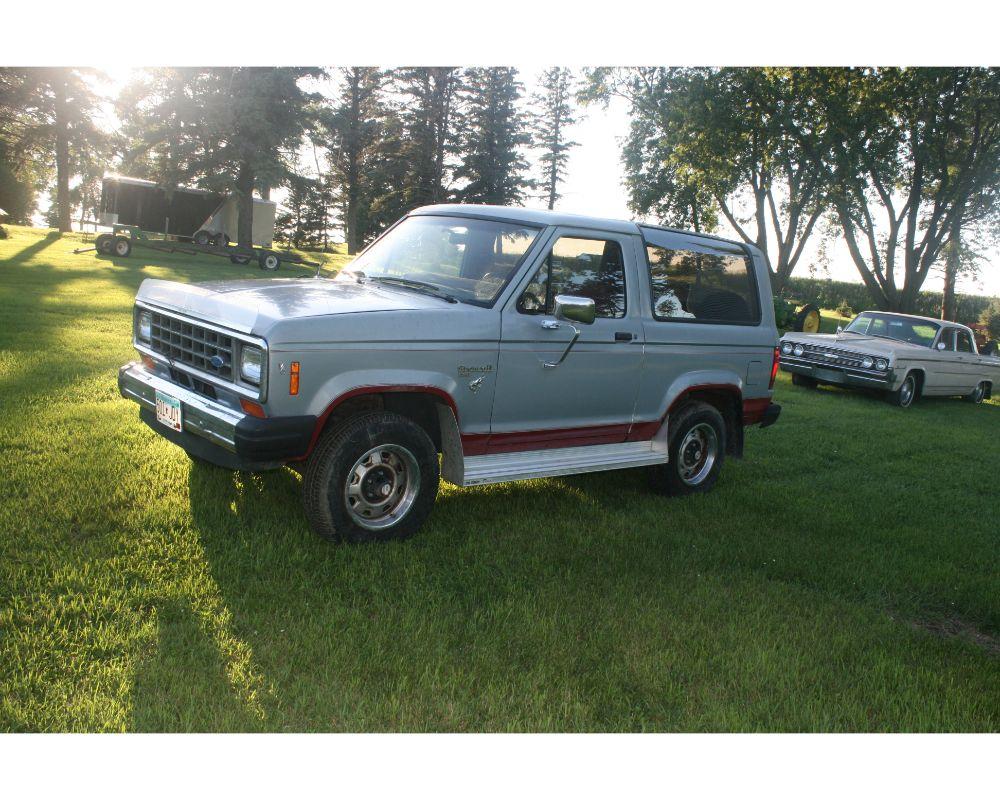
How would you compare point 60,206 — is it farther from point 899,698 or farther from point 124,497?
Answer: point 899,698

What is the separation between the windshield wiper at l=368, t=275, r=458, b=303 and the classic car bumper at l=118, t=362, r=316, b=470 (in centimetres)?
133

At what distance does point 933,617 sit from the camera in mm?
4727

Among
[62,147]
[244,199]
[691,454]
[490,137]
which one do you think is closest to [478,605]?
[691,454]

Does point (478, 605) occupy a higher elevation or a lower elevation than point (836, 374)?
lower

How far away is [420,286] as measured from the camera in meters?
5.30

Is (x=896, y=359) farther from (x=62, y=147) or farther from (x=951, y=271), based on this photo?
(x=62, y=147)

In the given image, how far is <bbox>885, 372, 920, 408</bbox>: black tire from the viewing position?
13473 mm

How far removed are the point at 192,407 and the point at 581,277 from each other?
2.75 m

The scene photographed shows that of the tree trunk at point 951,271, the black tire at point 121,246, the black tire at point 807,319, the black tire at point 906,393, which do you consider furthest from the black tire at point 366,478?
the tree trunk at point 951,271

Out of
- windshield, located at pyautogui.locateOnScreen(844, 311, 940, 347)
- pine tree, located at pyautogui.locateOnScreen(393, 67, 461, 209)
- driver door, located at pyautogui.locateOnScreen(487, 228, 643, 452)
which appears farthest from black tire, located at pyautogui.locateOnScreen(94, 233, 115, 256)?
driver door, located at pyautogui.locateOnScreen(487, 228, 643, 452)

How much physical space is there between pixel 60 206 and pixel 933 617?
3951 centimetres

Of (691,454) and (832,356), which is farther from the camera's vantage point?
(832,356)

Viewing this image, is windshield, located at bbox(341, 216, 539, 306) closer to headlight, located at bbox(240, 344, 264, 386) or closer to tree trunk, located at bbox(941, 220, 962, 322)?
headlight, located at bbox(240, 344, 264, 386)

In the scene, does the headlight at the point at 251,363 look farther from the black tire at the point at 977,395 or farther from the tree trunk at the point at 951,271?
the tree trunk at the point at 951,271
